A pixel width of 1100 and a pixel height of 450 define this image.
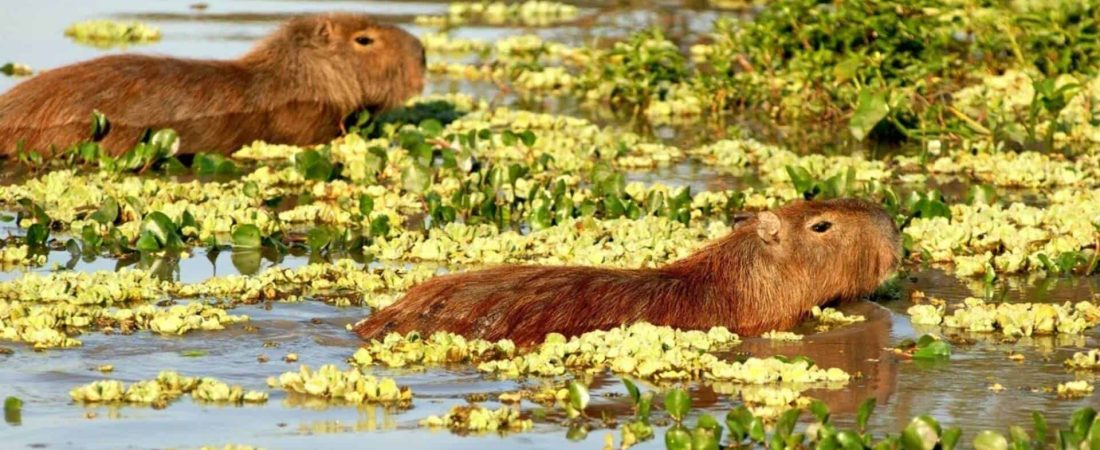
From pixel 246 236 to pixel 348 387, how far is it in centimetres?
261

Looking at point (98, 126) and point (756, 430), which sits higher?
point (98, 126)

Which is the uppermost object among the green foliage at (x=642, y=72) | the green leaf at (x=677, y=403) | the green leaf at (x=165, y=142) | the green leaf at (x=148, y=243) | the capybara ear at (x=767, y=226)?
the green foliage at (x=642, y=72)

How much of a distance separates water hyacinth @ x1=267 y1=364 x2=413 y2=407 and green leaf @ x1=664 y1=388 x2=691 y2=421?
81cm

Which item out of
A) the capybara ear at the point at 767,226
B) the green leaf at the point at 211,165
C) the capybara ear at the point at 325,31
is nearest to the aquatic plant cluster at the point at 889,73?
the capybara ear at the point at 325,31

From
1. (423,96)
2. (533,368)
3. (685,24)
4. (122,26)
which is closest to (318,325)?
(533,368)

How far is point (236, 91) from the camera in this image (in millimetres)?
10836

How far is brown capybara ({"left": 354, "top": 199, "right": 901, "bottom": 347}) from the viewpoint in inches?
256

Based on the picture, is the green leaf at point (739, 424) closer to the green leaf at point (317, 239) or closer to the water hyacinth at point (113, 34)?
the green leaf at point (317, 239)

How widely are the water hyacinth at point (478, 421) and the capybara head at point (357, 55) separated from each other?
239 inches

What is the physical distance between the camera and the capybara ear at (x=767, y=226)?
709 cm

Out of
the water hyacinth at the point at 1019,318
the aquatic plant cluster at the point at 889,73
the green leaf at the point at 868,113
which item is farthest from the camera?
the aquatic plant cluster at the point at 889,73

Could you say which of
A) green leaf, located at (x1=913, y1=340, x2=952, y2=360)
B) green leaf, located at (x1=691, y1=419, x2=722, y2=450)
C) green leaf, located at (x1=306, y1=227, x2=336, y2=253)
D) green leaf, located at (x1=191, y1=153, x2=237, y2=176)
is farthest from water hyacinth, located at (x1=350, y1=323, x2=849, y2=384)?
green leaf, located at (x1=191, y1=153, x2=237, y2=176)

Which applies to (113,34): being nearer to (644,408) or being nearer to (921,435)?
(644,408)

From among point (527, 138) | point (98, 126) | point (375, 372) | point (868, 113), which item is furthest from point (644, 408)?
point (98, 126)
